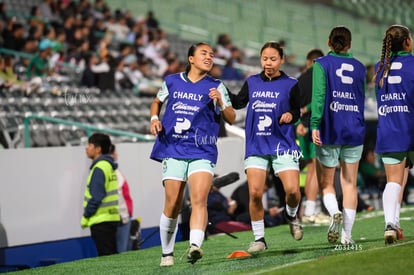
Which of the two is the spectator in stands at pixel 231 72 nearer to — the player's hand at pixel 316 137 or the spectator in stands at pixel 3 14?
the spectator in stands at pixel 3 14

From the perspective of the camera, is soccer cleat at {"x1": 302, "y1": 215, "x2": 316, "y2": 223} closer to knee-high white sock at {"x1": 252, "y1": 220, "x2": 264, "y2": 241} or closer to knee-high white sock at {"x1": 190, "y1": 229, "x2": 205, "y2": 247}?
knee-high white sock at {"x1": 252, "y1": 220, "x2": 264, "y2": 241}

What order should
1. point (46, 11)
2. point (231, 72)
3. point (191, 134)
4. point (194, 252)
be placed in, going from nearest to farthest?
point (194, 252)
point (191, 134)
point (46, 11)
point (231, 72)

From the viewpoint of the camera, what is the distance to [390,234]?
8.96m

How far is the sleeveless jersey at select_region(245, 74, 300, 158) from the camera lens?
9.47 metres

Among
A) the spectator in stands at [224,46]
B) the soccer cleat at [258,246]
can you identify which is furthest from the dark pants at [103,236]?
the spectator in stands at [224,46]

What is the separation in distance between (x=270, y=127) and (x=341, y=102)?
708 millimetres

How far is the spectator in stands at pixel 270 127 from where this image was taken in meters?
9.47

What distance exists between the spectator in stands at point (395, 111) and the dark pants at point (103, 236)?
449cm

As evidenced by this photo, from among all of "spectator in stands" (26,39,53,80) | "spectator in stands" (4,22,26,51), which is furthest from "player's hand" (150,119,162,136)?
"spectator in stands" (4,22,26,51)

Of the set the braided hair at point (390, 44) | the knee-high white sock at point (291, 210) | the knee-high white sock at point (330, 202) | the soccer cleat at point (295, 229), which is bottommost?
the soccer cleat at point (295, 229)

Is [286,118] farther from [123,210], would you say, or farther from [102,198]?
[123,210]

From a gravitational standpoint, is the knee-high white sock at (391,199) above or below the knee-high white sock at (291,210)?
above

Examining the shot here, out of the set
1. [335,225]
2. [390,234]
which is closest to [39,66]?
[335,225]

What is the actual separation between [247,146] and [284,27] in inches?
920
